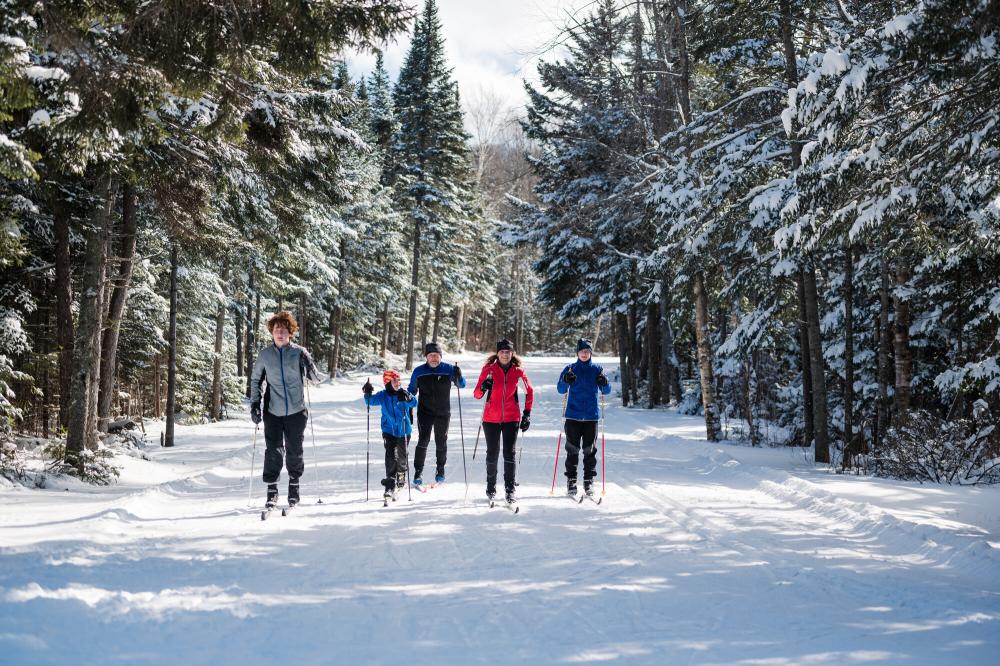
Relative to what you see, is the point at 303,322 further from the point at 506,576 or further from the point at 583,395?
the point at 506,576

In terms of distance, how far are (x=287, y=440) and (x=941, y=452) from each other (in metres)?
10.6

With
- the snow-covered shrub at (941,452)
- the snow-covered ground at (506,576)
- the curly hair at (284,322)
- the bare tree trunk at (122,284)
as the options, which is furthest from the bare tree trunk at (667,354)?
the curly hair at (284,322)

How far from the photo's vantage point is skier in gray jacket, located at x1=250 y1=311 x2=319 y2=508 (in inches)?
316

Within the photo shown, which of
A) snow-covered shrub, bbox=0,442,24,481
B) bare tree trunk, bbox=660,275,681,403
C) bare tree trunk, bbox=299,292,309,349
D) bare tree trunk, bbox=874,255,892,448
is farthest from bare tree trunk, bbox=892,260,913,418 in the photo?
bare tree trunk, bbox=299,292,309,349

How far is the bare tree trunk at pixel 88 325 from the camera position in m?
9.98

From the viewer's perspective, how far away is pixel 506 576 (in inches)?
220

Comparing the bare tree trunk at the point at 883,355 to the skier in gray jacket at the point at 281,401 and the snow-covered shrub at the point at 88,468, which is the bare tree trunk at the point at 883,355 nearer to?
the skier in gray jacket at the point at 281,401

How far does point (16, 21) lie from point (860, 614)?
8.31m

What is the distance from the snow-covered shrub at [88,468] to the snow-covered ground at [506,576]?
0.44 metres

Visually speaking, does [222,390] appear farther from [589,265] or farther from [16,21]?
[16,21]

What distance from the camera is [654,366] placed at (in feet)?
83.5

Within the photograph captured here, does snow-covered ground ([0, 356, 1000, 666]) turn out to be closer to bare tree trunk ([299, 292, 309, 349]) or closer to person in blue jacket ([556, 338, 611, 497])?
person in blue jacket ([556, 338, 611, 497])

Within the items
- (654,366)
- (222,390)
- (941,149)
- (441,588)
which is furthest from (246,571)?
(654,366)

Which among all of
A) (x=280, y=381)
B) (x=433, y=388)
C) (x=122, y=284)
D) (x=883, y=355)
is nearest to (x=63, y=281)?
(x=122, y=284)
